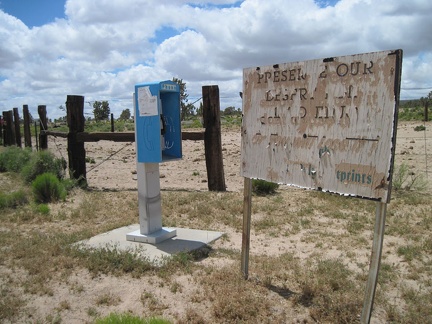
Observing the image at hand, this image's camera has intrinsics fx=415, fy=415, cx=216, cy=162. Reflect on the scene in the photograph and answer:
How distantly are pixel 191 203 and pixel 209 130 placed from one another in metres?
1.77

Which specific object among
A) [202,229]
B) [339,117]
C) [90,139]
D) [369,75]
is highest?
[369,75]

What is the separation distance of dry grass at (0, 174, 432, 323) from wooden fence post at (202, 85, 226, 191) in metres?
1.66

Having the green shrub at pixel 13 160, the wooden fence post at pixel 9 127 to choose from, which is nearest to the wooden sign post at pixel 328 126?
the green shrub at pixel 13 160

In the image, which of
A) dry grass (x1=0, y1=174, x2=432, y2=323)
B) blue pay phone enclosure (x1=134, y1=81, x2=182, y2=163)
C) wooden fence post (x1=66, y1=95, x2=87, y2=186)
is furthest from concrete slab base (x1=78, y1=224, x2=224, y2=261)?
wooden fence post (x1=66, y1=95, x2=87, y2=186)

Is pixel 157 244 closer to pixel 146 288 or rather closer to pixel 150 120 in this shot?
pixel 146 288

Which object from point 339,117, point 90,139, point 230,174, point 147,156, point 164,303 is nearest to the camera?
point 339,117

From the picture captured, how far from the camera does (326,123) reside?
11.4 feet

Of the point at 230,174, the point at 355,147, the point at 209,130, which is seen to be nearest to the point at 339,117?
the point at 355,147

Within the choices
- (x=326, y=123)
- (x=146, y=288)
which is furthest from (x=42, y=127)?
(x=326, y=123)

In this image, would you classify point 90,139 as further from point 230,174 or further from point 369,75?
point 369,75

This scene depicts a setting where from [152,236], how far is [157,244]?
13cm

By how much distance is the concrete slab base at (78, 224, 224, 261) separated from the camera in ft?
16.9

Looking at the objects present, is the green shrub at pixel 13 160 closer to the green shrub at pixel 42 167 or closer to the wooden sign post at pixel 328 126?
the green shrub at pixel 42 167

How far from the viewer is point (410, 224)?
614 cm
